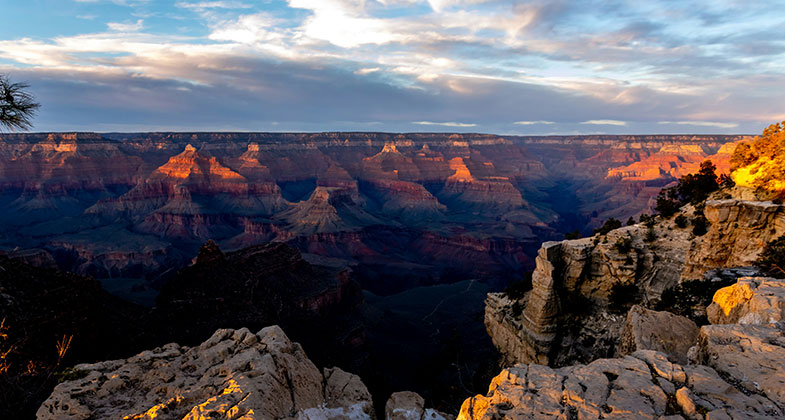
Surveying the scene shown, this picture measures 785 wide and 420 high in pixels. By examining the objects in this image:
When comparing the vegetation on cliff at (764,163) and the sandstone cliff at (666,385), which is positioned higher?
the vegetation on cliff at (764,163)

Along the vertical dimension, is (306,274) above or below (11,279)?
below

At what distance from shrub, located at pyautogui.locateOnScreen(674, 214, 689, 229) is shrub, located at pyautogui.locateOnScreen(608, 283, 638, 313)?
6641 mm

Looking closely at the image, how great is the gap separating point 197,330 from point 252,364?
30259mm

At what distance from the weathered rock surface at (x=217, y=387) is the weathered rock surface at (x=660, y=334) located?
11.5 meters

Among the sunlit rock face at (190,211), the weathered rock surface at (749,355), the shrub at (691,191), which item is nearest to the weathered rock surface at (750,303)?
the weathered rock surface at (749,355)

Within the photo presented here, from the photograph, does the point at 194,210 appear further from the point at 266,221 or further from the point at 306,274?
the point at 306,274

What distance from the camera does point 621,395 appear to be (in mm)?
10328

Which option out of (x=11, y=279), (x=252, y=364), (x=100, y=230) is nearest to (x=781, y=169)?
(x=252, y=364)

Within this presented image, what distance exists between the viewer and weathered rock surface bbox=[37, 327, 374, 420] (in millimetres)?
12180

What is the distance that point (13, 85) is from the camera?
12.5m

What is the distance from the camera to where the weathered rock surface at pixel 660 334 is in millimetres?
15255

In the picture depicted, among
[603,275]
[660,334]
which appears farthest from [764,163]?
[660,334]

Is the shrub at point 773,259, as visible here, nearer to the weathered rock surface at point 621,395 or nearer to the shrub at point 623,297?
the shrub at point 623,297

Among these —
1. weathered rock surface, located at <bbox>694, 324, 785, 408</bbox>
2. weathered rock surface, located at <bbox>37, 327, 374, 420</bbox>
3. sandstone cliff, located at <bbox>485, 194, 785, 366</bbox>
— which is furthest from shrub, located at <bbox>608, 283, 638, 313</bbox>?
weathered rock surface, located at <bbox>37, 327, 374, 420</bbox>
